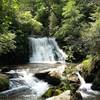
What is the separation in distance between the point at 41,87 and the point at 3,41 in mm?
3940

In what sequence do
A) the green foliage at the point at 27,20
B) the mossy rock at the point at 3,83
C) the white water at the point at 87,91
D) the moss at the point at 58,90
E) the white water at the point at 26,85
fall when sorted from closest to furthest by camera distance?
the moss at the point at 58,90 < the white water at the point at 87,91 < the white water at the point at 26,85 < the mossy rock at the point at 3,83 < the green foliage at the point at 27,20

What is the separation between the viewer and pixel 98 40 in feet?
60.7

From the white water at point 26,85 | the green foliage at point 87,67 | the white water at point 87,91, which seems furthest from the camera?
the green foliage at point 87,67

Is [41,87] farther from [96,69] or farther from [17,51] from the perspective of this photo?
[17,51]

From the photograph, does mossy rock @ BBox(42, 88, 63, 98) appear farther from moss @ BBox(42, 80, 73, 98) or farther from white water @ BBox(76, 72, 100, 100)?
white water @ BBox(76, 72, 100, 100)

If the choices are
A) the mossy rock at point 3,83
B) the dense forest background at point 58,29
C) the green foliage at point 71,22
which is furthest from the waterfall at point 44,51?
the mossy rock at point 3,83

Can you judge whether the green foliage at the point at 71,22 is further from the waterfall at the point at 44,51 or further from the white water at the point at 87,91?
the white water at the point at 87,91

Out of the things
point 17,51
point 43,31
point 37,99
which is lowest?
point 37,99

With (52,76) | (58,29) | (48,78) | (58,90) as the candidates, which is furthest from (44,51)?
(58,90)

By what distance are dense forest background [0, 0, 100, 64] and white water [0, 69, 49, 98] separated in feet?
7.76

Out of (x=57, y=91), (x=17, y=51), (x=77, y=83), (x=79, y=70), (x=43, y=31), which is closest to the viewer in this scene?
(x=57, y=91)

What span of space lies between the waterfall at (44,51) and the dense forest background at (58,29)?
0.59 metres

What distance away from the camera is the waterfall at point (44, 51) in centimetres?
2997

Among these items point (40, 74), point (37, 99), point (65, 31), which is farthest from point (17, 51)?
point (37, 99)
